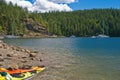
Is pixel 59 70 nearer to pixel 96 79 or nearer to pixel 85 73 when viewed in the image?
pixel 85 73

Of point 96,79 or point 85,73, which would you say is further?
point 85,73

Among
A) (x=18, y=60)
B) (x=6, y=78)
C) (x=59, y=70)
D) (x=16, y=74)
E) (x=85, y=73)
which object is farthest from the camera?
(x=18, y=60)

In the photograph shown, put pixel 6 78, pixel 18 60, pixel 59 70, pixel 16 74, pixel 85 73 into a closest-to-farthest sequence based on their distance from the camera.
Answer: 1. pixel 6 78
2. pixel 16 74
3. pixel 85 73
4. pixel 59 70
5. pixel 18 60

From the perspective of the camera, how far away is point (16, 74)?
1247 inches

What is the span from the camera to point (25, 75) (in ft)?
105

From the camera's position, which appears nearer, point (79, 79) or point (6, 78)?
point (6, 78)

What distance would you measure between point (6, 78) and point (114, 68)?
1809 centimetres

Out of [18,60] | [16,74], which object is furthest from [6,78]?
[18,60]

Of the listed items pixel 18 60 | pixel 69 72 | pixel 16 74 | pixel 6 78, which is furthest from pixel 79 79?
pixel 18 60

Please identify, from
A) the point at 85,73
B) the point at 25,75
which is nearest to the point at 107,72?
the point at 85,73

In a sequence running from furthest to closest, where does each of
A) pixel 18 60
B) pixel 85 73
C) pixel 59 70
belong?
pixel 18 60
pixel 59 70
pixel 85 73

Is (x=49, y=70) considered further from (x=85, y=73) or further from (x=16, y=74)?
(x=16, y=74)

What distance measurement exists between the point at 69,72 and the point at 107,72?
4856 mm

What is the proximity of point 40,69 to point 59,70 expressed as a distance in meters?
2.63
